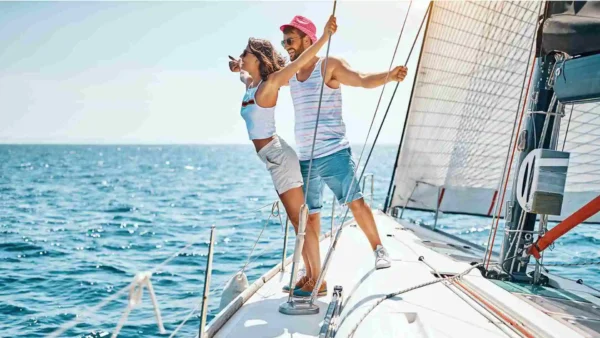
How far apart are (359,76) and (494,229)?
45.8 inches

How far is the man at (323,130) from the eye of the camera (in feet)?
10.0

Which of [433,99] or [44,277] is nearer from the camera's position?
[433,99]

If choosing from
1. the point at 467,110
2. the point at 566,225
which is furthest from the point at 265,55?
the point at 467,110

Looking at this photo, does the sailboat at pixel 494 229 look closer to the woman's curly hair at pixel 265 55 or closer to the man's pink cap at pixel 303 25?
the woman's curly hair at pixel 265 55

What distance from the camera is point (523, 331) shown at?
2.23 meters

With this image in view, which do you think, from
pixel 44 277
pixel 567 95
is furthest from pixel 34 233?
pixel 567 95

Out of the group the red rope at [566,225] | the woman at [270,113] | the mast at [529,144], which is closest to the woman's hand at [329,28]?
the woman at [270,113]

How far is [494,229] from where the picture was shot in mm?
3264

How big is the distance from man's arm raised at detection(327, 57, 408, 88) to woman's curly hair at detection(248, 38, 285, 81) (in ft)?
1.01

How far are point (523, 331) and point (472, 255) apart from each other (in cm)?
213

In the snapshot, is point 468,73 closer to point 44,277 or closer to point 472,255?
point 472,255

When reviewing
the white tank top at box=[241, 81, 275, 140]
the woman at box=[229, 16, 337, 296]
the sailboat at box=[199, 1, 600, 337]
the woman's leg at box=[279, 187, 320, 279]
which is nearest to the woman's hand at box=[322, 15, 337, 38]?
the woman at box=[229, 16, 337, 296]

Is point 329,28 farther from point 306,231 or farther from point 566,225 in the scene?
point 566,225

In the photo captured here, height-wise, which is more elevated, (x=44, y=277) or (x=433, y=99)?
(x=433, y=99)
